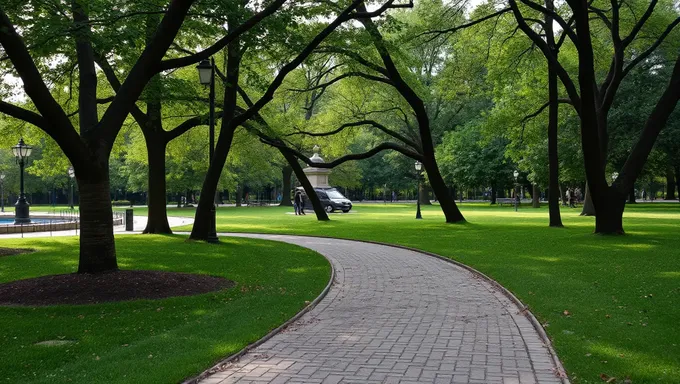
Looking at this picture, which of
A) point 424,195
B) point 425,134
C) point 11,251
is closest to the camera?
point 11,251

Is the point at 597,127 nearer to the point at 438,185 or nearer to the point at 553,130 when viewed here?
the point at 553,130

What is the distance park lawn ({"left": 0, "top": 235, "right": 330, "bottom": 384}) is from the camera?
5.28 meters

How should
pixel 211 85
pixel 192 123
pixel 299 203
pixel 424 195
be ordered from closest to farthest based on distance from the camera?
pixel 211 85 → pixel 192 123 → pixel 299 203 → pixel 424 195

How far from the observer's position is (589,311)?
7.65 m

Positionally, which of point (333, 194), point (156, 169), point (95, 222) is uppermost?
point (156, 169)

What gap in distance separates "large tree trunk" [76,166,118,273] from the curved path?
382 centimetres

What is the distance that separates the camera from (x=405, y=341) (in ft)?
20.9

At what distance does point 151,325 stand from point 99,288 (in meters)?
2.16

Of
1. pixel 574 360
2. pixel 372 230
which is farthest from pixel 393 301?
pixel 372 230

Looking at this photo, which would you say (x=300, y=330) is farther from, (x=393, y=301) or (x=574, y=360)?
(x=574, y=360)

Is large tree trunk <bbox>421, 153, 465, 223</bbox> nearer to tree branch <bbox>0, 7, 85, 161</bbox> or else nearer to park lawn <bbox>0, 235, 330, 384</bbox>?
park lawn <bbox>0, 235, 330, 384</bbox>

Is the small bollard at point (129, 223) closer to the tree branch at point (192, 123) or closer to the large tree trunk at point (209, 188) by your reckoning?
the tree branch at point (192, 123)

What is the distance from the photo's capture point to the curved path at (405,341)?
5.16 m

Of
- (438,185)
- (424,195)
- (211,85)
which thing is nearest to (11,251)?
(211,85)
